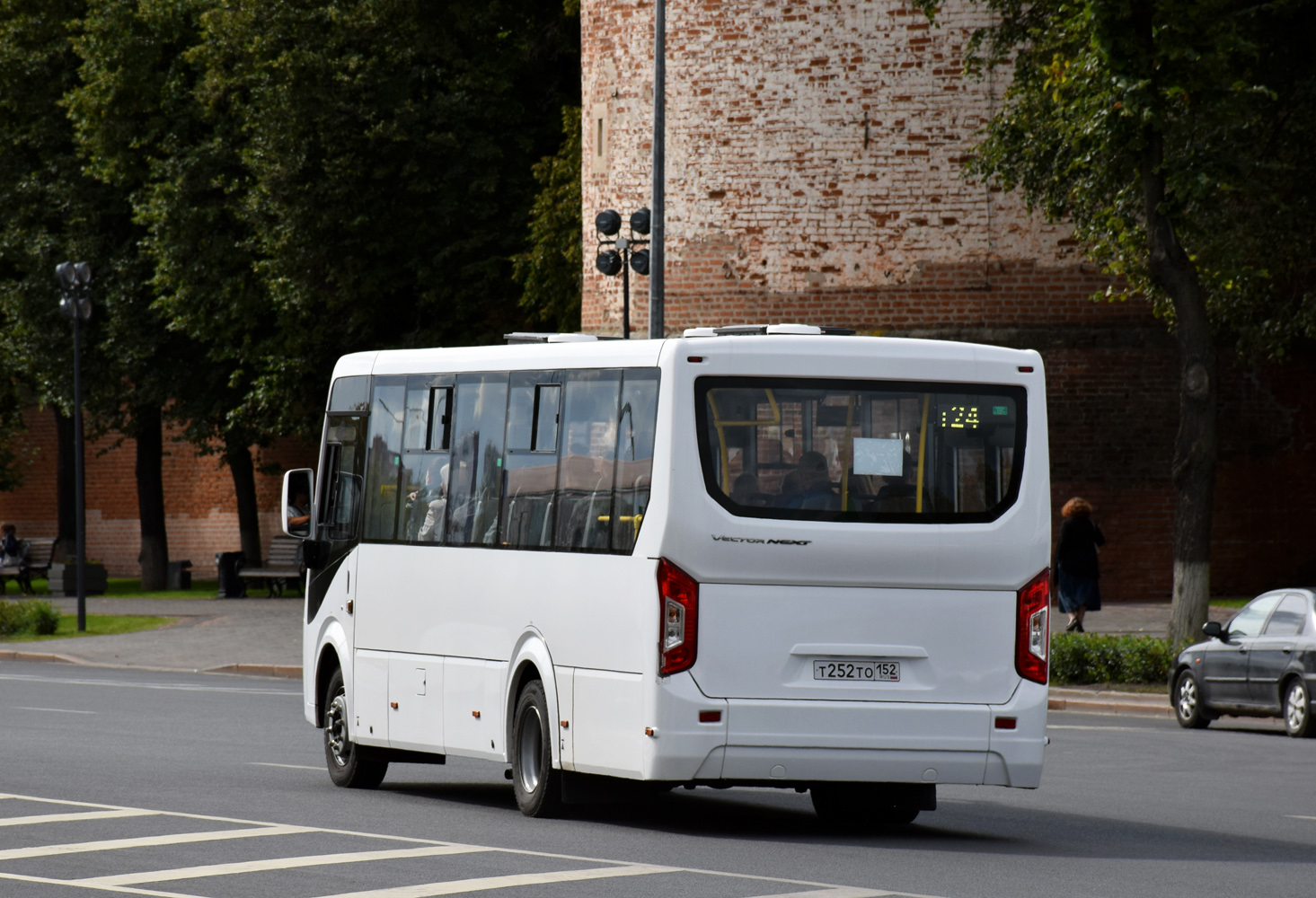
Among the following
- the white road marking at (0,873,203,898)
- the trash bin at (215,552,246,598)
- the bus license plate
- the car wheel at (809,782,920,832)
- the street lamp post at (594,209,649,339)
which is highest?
the street lamp post at (594,209,649,339)

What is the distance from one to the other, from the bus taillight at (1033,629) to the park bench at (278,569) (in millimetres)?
31102

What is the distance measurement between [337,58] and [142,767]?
27.6 metres

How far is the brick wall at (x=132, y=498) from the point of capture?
2180 inches

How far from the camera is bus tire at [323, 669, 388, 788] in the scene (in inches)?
558

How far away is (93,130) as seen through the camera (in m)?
43.5

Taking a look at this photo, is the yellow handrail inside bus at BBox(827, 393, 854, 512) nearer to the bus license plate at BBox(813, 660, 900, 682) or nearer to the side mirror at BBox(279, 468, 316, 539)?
the bus license plate at BBox(813, 660, 900, 682)

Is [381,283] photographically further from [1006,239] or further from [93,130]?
[1006,239]

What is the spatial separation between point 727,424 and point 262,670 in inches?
703

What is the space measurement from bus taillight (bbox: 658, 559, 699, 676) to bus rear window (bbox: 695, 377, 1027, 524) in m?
0.50

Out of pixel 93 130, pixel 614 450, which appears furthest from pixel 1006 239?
pixel 614 450

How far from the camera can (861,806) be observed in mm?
12586

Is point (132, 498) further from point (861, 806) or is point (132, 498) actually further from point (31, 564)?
point (861, 806)

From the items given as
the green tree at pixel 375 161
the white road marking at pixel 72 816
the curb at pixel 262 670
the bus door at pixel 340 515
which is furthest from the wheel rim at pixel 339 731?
the green tree at pixel 375 161

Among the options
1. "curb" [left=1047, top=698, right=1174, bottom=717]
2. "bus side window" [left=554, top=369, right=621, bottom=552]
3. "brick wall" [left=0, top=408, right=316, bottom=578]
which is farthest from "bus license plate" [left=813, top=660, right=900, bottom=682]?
"brick wall" [left=0, top=408, right=316, bottom=578]
